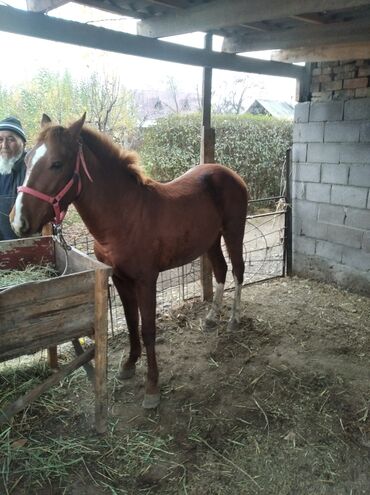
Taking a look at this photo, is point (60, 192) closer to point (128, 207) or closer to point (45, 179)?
point (45, 179)

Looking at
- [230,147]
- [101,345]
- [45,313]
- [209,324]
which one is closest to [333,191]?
[209,324]

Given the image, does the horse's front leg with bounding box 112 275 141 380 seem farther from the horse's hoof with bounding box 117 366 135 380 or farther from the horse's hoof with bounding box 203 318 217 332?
the horse's hoof with bounding box 203 318 217 332

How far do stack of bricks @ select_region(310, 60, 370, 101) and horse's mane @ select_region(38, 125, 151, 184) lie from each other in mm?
2839

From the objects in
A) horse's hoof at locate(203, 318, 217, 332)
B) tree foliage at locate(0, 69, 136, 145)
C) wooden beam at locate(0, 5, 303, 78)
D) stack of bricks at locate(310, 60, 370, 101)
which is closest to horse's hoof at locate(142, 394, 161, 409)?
horse's hoof at locate(203, 318, 217, 332)

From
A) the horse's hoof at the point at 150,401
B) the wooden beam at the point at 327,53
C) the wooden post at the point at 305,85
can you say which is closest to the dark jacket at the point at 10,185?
the horse's hoof at the point at 150,401

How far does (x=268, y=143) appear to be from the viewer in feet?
30.4

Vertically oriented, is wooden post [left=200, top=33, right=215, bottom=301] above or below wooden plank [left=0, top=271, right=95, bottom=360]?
above

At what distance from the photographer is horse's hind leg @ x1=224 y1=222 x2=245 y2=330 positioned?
3650mm

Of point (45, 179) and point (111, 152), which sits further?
point (111, 152)

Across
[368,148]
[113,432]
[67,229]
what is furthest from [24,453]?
[67,229]

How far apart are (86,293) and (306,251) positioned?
142 inches

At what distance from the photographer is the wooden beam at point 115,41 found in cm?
241

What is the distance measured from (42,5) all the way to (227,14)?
1287 millimetres

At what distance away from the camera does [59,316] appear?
191cm
